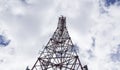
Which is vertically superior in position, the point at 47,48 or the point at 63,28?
the point at 63,28

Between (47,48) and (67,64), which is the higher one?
(47,48)

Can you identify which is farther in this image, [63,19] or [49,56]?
[63,19]

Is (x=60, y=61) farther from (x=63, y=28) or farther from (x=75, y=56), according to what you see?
(x=63, y=28)

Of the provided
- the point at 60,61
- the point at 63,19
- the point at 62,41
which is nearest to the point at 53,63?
the point at 60,61

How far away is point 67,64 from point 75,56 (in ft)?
5.98

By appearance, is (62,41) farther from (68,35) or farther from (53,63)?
(53,63)

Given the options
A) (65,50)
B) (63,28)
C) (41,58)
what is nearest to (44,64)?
(41,58)

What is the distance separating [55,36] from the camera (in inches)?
1980

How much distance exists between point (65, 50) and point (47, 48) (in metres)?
2.74

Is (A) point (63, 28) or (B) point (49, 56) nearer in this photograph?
(B) point (49, 56)

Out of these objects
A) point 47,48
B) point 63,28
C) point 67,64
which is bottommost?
point 67,64

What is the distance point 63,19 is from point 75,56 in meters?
6.85

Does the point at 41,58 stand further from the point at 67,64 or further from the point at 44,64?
the point at 67,64

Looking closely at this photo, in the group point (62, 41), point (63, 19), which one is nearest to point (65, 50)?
point (62, 41)
